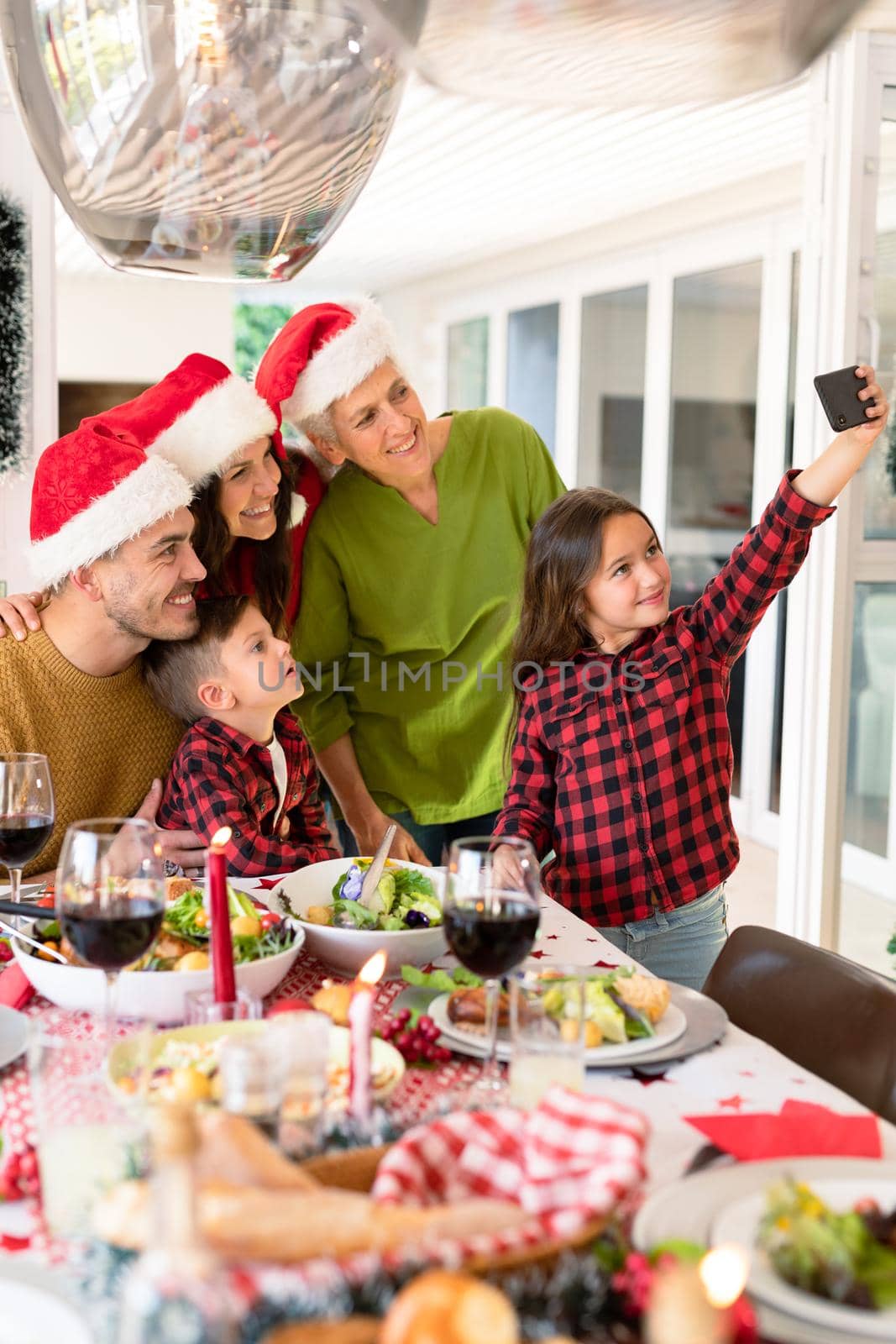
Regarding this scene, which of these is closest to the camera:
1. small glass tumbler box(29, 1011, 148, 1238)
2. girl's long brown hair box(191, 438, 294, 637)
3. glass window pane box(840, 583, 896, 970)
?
small glass tumbler box(29, 1011, 148, 1238)

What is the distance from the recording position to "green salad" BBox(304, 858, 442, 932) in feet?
4.68

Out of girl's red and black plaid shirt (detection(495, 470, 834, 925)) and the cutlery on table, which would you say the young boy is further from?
the cutlery on table

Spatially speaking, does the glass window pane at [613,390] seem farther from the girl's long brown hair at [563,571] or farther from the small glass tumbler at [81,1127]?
the small glass tumbler at [81,1127]

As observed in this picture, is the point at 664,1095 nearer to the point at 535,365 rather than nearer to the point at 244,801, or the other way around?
the point at 244,801

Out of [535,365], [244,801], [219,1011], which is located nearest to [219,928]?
[219,1011]

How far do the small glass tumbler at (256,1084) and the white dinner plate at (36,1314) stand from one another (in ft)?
0.48

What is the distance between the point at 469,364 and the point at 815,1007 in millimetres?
7635

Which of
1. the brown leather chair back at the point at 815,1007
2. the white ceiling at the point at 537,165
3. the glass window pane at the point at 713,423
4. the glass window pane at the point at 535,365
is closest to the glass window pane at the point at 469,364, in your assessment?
the glass window pane at the point at 535,365

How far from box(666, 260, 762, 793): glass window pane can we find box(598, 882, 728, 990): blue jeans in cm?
406

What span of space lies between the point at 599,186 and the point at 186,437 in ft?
12.5

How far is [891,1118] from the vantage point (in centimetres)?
130

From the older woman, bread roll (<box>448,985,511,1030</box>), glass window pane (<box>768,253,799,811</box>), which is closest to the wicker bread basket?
bread roll (<box>448,985,511,1030</box>)

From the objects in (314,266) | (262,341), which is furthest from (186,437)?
(262,341)

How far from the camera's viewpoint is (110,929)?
3.38 ft
